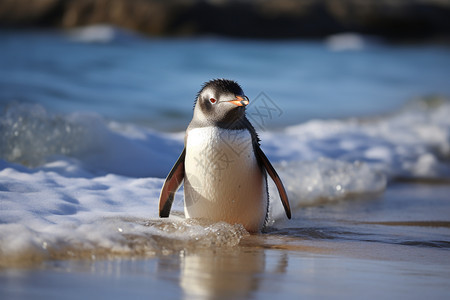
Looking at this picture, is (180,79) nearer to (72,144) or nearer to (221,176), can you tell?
(72,144)

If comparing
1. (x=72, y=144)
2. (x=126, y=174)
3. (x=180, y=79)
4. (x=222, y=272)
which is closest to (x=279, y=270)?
(x=222, y=272)

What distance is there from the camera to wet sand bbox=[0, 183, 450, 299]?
7.29ft

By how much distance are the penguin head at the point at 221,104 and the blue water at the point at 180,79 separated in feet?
14.1

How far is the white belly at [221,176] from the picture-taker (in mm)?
3439

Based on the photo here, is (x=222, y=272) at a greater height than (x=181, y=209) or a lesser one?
lesser

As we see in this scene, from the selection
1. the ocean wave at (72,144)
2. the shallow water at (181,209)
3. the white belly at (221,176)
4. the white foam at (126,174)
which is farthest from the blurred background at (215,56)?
the white belly at (221,176)

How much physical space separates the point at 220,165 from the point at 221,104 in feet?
0.99

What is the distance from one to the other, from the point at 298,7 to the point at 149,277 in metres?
36.4

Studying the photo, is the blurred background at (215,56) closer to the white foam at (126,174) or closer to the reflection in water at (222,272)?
the white foam at (126,174)

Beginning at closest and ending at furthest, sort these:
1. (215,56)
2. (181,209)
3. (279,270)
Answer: (279,270) < (181,209) < (215,56)

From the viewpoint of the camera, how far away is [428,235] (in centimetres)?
383

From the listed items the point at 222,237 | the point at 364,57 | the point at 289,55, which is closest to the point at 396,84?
the point at 289,55

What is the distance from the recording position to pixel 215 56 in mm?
21969

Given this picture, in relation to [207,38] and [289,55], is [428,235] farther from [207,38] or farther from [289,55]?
[207,38]
